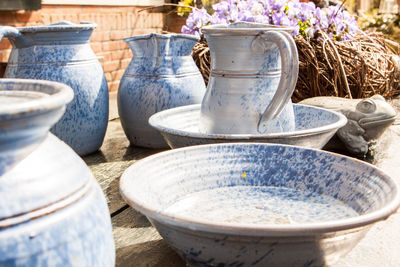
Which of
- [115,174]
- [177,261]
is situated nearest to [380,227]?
[177,261]

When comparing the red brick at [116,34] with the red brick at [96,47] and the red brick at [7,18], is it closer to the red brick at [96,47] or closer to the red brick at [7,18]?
the red brick at [96,47]

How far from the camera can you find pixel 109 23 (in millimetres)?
2777

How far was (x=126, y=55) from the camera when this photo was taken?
299 cm

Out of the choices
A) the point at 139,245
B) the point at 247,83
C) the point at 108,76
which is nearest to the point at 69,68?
the point at 247,83

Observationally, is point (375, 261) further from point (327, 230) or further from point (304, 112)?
point (304, 112)

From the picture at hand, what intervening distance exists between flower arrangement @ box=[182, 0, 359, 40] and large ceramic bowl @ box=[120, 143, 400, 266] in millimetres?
963

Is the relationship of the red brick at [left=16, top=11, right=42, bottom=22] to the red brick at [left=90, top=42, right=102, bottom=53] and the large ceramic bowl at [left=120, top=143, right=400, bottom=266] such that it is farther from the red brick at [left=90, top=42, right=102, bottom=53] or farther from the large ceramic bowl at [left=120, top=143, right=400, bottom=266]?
the large ceramic bowl at [left=120, top=143, right=400, bottom=266]

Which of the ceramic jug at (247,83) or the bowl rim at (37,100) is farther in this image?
the ceramic jug at (247,83)

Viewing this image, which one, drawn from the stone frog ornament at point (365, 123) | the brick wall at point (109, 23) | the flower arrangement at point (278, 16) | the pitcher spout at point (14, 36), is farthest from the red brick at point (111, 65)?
the stone frog ornament at point (365, 123)

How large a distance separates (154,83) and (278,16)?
0.65 metres

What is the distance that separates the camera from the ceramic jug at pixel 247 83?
0.94 meters

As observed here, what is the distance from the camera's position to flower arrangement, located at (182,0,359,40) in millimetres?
1691

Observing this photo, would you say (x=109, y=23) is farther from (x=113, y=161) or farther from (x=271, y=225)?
(x=271, y=225)

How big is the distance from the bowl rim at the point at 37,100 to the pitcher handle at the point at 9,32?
21.4 inches
